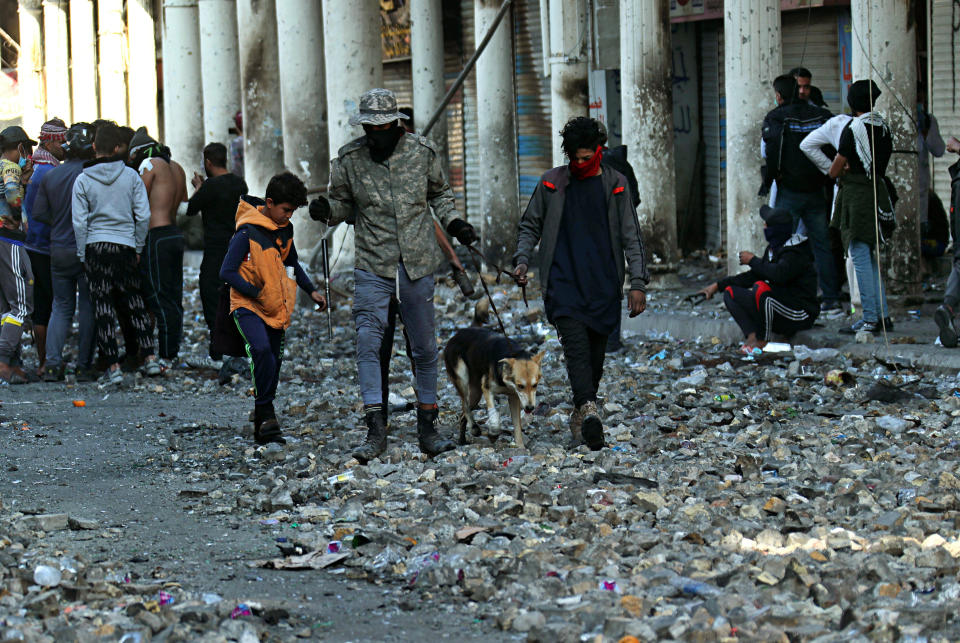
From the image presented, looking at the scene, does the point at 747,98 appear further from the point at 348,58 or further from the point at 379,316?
the point at 348,58

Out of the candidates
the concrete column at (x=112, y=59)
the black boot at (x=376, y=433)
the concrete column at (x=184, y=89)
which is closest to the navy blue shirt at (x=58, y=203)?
the black boot at (x=376, y=433)

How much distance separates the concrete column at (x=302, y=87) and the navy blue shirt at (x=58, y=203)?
6.91m

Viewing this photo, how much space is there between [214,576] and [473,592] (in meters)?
1.02

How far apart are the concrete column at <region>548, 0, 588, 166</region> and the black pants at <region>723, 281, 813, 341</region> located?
4.92m

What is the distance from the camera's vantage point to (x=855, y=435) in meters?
7.71

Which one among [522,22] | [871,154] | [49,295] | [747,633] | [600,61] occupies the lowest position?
[747,633]

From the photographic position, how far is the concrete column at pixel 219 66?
2205cm

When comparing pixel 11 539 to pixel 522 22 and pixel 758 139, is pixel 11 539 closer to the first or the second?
pixel 758 139

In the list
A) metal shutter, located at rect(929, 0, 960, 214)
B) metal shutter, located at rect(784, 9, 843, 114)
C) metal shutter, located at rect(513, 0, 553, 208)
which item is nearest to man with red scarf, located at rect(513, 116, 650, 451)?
metal shutter, located at rect(929, 0, 960, 214)

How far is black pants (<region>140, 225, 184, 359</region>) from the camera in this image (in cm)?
1118

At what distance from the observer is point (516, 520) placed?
598 cm

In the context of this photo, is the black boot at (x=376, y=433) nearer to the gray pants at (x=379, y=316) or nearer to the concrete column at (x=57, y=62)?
the gray pants at (x=379, y=316)

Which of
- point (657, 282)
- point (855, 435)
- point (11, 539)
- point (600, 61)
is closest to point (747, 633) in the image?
point (11, 539)

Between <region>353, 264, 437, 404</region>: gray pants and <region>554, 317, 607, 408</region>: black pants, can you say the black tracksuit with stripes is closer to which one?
<region>554, 317, 607, 408</region>: black pants
